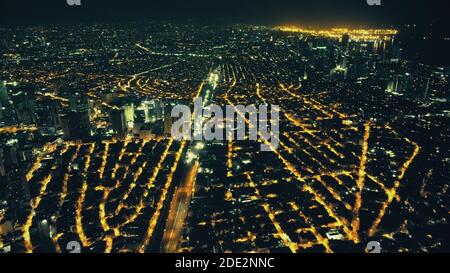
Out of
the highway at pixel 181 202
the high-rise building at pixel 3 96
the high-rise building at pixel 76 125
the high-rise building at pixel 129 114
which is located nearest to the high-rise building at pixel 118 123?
the high-rise building at pixel 129 114

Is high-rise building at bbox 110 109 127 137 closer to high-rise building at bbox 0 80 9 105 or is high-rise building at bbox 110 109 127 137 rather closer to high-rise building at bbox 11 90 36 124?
high-rise building at bbox 11 90 36 124

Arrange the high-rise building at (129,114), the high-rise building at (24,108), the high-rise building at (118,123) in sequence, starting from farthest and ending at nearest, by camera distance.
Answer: the high-rise building at (24,108) < the high-rise building at (129,114) < the high-rise building at (118,123)

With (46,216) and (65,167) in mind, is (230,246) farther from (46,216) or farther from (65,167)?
(65,167)

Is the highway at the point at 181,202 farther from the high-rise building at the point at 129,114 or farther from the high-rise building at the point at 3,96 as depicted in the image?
the high-rise building at the point at 3,96

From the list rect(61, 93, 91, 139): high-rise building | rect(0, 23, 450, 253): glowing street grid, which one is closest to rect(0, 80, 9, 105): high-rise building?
rect(0, 23, 450, 253): glowing street grid

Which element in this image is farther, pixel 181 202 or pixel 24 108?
pixel 24 108

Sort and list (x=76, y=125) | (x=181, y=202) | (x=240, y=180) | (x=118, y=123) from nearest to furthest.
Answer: (x=181, y=202) → (x=240, y=180) → (x=76, y=125) → (x=118, y=123)

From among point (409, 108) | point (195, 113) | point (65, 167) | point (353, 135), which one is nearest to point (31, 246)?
point (65, 167)

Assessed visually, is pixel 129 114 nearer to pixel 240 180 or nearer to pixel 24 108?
pixel 24 108

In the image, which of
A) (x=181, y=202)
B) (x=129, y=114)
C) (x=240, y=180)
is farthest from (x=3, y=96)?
(x=240, y=180)

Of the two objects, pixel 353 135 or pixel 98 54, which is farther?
pixel 98 54
